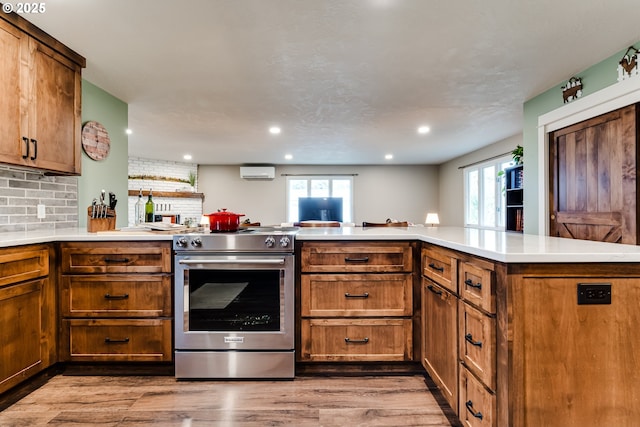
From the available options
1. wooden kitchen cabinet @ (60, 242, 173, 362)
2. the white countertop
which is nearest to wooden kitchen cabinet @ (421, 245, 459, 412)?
the white countertop

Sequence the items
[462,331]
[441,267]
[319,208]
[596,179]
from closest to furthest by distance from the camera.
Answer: [462,331], [441,267], [596,179], [319,208]

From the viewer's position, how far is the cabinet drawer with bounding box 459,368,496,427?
126 cm

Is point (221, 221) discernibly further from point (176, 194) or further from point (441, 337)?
point (176, 194)

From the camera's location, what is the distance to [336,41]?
2.31 metres

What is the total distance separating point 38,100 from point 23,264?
42.1 inches

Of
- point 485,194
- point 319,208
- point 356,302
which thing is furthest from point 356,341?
point 319,208

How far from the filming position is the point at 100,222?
7.81 feet

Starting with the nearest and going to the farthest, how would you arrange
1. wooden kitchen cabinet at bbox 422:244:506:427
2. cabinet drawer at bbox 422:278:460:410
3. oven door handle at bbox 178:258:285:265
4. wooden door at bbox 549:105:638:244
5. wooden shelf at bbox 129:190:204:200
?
wooden kitchen cabinet at bbox 422:244:506:427 < cabinet drawer at bbox 422:278:460:410 < oven door handle at bbox 178:258:285:265 < wooden door at bbox 549:105:638:244 < wooden shelf at bbox 129:190:204:200

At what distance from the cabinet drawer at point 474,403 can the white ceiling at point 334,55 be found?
6.46 feet

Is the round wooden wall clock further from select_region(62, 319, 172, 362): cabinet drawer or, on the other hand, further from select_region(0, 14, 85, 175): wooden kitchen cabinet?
select_region(62, 319, 172, 362): cabinet drawer

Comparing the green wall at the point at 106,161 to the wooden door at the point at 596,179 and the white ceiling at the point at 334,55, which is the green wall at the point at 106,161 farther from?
the wooden door at the point at 596,179

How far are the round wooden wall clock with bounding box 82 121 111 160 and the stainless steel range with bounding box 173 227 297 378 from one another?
151 cm

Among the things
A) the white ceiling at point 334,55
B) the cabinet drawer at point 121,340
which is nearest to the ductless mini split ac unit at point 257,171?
the white ceiling at point 334,55

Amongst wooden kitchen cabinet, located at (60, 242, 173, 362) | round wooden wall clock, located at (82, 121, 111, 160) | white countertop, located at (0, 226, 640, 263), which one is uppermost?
round wooden wall clock, located at (82, 121, 111, 160)
